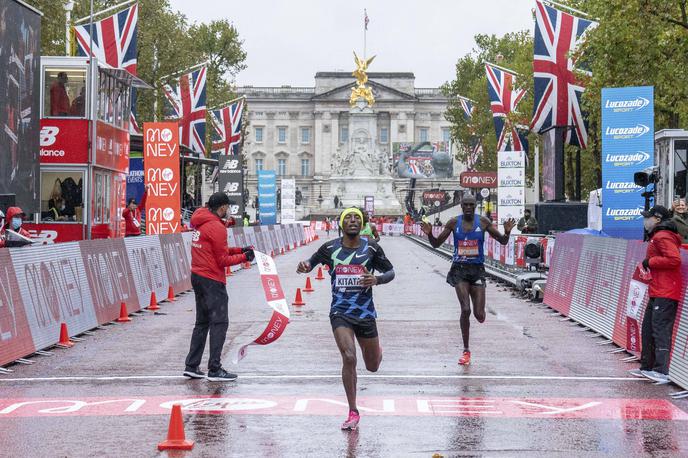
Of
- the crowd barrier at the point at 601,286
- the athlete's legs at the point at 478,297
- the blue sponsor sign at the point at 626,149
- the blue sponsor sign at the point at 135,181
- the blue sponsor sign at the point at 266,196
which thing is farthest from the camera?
the blue sponsor sign at the point at 266,196

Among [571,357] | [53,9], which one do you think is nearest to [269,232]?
[53,9]

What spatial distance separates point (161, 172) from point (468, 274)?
19.4m

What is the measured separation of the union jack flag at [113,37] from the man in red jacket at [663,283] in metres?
27.5

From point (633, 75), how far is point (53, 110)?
61.5ft

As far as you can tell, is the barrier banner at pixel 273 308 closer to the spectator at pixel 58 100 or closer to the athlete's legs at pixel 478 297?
the athlete's legs at pixel 478 297

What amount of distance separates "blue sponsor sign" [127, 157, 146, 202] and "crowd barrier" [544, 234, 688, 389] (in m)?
25.0

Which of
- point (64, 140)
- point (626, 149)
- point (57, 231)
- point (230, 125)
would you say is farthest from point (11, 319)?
point (230, 125)

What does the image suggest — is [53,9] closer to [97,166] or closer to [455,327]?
[97,166]

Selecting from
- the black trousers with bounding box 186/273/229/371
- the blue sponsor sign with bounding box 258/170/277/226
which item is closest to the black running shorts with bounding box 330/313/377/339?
the black trousers with bounding box 186/273/229/371

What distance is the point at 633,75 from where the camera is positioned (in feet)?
132

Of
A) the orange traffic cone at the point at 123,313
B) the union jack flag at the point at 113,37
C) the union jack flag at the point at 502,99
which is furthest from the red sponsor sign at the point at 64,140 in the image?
the union jack flag at the point at 502,99

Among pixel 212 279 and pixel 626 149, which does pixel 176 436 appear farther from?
pixel 626 149

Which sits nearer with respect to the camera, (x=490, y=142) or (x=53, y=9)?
(x=53, y=9)

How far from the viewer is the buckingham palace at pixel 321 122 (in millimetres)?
184125
